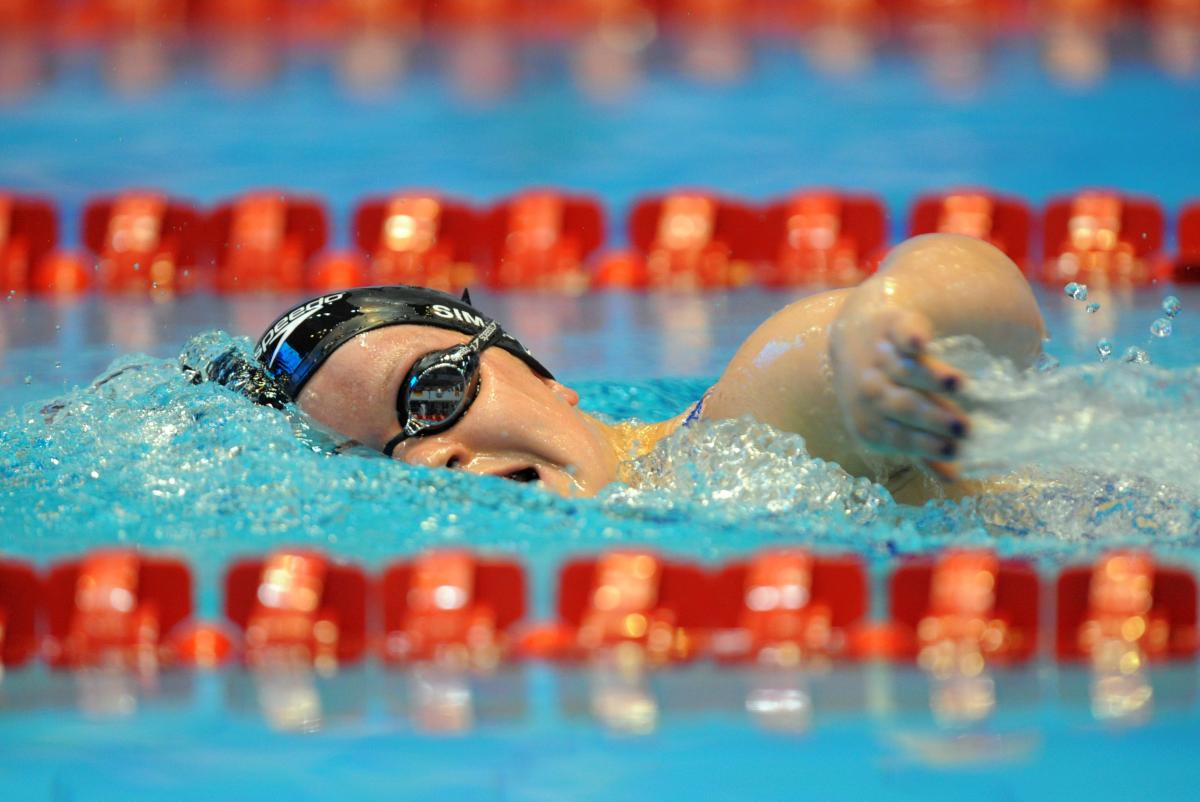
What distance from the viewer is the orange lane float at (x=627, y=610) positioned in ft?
7.39

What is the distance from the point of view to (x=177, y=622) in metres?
2.37

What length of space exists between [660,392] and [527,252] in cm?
179

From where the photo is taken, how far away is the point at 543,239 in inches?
190

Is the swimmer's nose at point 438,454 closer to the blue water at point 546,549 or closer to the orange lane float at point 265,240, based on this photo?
the blue water at point 546,549

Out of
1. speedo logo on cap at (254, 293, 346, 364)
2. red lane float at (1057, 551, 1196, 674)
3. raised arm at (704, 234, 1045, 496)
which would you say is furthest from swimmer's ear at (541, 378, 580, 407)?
red lane float at (1057, 551, 1196, 674)

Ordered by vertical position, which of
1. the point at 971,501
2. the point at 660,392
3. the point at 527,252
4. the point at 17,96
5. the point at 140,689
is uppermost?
the point at 17,96

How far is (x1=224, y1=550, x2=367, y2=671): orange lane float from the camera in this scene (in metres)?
2.31

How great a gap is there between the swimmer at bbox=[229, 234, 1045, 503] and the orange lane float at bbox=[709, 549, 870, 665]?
0.17 meters

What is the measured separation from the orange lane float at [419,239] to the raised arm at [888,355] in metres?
2.56

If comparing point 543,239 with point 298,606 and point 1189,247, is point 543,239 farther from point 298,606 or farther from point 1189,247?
point 298,606

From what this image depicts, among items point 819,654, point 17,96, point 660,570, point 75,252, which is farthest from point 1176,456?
point 17,96

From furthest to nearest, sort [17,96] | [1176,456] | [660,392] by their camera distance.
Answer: [17,96], [660,392], [1176,456]

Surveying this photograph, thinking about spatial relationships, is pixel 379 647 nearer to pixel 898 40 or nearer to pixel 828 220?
pixel 828 220

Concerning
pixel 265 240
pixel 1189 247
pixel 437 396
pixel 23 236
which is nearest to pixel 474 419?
pixel 437 396
